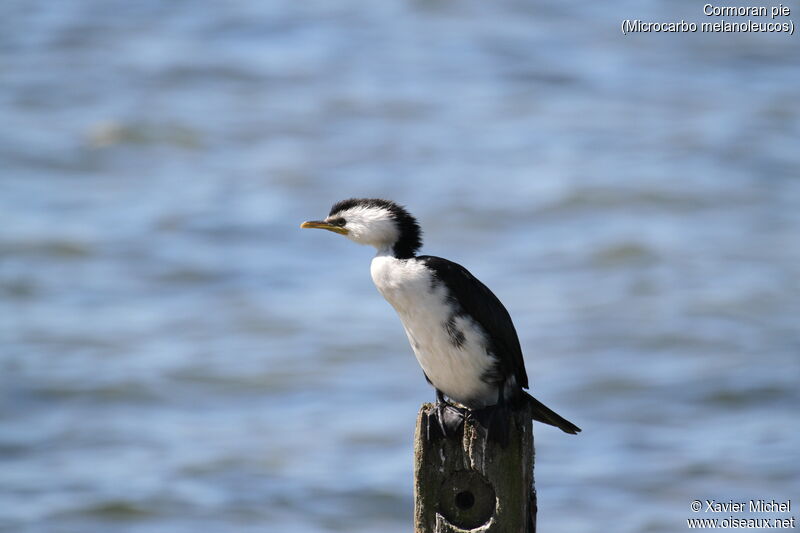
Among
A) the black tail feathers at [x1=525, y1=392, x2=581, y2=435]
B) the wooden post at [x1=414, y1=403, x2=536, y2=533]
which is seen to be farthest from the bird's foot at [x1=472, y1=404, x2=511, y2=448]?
the black tail feathers at [x1=525, y1=392, x2=581, y2=435]

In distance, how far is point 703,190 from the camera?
58.1ft

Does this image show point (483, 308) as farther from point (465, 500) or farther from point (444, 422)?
point (465, 500)

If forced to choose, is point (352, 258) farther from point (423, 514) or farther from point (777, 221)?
point (423, 514)

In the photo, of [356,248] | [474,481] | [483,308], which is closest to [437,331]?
[483,308]

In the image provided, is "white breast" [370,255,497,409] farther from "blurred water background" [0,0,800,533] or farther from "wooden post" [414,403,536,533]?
"blurred water background" [0,0,800,533]

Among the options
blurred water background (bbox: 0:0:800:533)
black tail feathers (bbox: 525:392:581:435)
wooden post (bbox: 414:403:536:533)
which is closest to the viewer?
Result: wooden post (bbox: 414:403:536:533)

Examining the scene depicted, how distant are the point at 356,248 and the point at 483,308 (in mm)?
11500

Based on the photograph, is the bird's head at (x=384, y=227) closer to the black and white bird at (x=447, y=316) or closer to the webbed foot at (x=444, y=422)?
the black and white bird at (x=447, y=316)

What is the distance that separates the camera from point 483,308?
16.1ft

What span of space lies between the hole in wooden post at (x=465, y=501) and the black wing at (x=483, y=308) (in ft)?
1.79

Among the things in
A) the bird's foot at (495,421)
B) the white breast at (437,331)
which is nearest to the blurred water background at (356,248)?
the white breast at (437,331)

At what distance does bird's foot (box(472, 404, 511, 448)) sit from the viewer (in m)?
4.56

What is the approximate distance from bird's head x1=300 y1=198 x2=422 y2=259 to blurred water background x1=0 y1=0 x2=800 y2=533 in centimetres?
602

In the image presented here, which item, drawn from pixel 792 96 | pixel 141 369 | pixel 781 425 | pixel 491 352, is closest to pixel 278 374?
pixel 141 369
